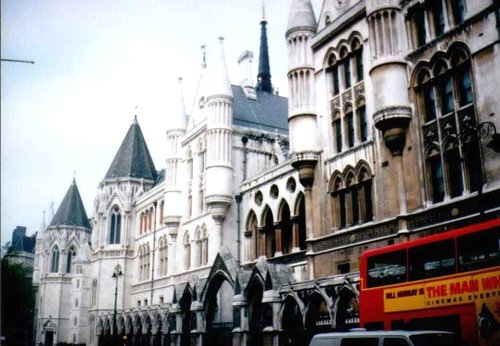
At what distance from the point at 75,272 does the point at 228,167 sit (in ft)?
163

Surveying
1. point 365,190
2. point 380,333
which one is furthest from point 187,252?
point 380,333

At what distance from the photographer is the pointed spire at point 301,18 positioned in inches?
1302

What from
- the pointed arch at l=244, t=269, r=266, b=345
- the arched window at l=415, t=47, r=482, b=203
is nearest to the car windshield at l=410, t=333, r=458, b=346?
the arched window at l=415, t=47, r=482, b=203

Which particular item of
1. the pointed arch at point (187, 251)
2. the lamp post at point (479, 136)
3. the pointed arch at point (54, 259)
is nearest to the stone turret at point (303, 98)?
the lamp post at point (479, 136)

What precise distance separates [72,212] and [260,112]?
56.8 metres

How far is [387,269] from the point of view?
1842cm

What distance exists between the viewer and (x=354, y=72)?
29.3 m

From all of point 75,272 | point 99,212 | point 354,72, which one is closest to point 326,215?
point 354,72

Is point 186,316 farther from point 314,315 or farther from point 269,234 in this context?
point 314,315

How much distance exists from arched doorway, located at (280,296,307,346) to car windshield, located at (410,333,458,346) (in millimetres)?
14959

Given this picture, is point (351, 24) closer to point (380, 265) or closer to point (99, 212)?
point (380, 265)

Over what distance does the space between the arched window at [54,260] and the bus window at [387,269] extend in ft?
270

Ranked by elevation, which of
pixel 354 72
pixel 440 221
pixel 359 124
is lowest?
pixel 440 221

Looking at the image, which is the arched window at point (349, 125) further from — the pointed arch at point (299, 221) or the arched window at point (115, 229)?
the arched window at point (115, 229)
